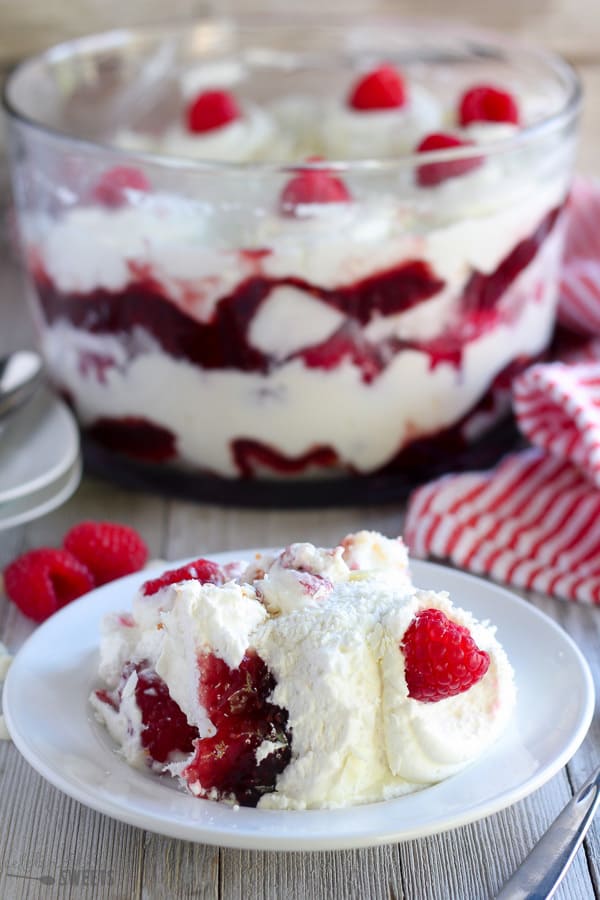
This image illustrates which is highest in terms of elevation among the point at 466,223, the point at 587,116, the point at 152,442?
the point at 466,223

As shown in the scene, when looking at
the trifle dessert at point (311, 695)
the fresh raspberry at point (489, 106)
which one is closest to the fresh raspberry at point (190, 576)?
the trifle dessert at point (311, 695)

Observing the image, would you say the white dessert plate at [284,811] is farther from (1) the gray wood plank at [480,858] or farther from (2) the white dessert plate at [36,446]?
(2) the white dessert plate at [36,446]

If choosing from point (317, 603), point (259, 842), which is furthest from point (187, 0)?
point (259, 842)

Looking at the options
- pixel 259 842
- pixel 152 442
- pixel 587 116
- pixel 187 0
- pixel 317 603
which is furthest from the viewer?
pixel 587 116

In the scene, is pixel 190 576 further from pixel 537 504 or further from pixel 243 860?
pixel 537 504

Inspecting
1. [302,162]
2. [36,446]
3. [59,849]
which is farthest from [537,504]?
[59,849]

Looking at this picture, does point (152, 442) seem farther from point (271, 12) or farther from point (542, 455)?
point (271, 12)

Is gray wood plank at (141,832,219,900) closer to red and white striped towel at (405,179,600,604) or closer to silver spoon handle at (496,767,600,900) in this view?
silver spoon handle at (496,767,600,900)
